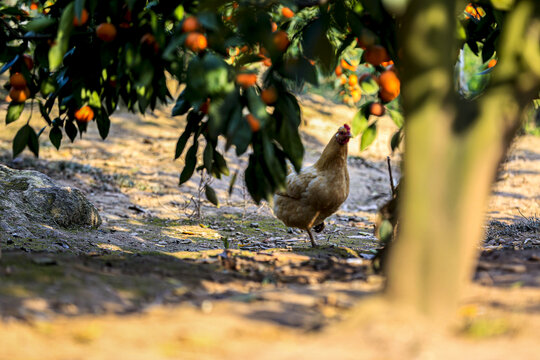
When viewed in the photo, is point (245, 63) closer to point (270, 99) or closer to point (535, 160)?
point (270, 99)

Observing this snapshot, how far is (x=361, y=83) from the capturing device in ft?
9.61

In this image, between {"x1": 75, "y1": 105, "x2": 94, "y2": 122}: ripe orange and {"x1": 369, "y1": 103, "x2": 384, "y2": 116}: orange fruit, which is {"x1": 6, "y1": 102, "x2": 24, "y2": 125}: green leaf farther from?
{"x1": 369, "y1": 103, "x2": 384, "y2": 116}: orange fruit

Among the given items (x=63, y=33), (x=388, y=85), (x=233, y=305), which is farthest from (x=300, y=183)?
(x=63, y=33)

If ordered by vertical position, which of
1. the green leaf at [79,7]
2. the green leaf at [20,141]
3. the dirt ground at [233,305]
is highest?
the green leaf at [79,7]

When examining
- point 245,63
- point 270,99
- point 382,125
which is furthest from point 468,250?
point 382,125

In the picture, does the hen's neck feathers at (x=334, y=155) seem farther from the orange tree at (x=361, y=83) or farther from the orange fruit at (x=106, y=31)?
the orange fruit at (x=106, y=31)

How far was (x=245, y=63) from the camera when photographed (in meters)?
2.60

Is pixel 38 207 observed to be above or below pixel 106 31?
below

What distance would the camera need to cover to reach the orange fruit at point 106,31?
2537 mm

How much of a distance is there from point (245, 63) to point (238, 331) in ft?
4.15

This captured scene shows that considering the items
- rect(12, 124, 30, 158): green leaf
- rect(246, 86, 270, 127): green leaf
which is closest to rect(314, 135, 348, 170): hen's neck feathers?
rect(246, 86, 270, 127): green leaf

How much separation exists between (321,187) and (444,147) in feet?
8.46

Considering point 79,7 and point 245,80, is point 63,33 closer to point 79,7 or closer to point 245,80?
point 79,7

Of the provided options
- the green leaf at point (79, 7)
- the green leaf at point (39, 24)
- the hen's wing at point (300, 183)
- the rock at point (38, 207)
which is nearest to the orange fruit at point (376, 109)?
the green leaf at point (79, 7)
